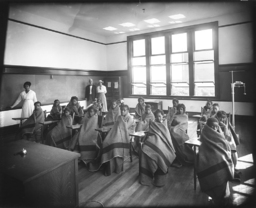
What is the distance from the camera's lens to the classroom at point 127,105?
7.43 ft

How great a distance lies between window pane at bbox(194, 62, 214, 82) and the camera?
7746 mm

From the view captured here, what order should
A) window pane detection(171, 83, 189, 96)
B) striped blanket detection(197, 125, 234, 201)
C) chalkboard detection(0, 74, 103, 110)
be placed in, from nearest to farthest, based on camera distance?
striped blanket detection(197, 125, 234, 201) < chalkboard detection(0, 74, 103, 110) < window pane detection(171, 83, 189, 96)

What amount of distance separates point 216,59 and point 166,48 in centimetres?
231

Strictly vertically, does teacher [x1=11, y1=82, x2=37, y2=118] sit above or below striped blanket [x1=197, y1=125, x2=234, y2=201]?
above

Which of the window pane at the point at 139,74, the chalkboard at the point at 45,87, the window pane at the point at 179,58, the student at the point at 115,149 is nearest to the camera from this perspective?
the student at the point at 115,149

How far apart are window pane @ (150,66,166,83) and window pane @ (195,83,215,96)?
1.63m

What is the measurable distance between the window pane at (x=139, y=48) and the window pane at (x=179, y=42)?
1.59 meters

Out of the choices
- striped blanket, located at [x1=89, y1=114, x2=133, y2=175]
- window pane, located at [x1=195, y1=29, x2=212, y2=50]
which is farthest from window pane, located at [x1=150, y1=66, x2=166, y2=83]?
striped blanket, located at [x1=89, y1=114, x2=133, y2=175]

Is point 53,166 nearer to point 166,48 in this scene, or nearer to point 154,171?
point 154,171

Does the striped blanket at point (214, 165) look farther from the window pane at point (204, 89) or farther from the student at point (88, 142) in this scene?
the window pane at point (204, 89)

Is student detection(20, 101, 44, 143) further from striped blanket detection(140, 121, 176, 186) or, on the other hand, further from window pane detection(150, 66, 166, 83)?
window pane detection(150, 66, 166, 83)

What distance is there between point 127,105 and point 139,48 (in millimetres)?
5831

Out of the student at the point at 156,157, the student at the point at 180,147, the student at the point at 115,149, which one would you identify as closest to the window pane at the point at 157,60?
the student at the point at 180,147

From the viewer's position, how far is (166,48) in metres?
8.65
